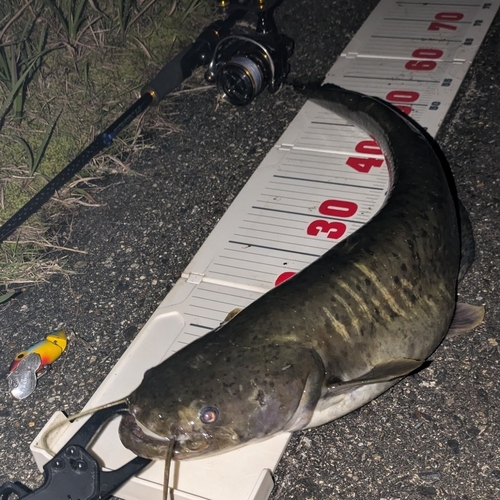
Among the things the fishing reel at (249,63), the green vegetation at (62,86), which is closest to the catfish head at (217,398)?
the green vegetation at (62,86)

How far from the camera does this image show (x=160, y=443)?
66.7 inches

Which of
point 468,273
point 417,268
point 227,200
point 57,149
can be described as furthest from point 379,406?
point 57,149

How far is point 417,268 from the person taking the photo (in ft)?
6.68

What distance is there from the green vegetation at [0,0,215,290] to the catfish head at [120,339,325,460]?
3.93ft

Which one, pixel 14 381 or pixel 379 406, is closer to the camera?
pixel 379 406

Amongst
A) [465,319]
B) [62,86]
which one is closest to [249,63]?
[62,86]

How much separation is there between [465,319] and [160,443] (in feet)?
3.70

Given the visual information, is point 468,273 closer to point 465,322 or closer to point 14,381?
point 465,322

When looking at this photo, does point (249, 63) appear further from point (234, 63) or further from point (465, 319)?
point (465, 319)

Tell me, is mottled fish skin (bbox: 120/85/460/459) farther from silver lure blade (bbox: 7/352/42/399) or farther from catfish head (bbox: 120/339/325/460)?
silver lure blade (bbox: 7/352/42/399)

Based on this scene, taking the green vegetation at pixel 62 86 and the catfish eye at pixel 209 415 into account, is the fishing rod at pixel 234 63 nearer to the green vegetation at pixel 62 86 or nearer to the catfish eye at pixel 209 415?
the green vegetation at pixel 62 86

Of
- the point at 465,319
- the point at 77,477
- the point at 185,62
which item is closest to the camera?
the point at 77,477

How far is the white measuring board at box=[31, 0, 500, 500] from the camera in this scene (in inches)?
75.9

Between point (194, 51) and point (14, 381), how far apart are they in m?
1.85
